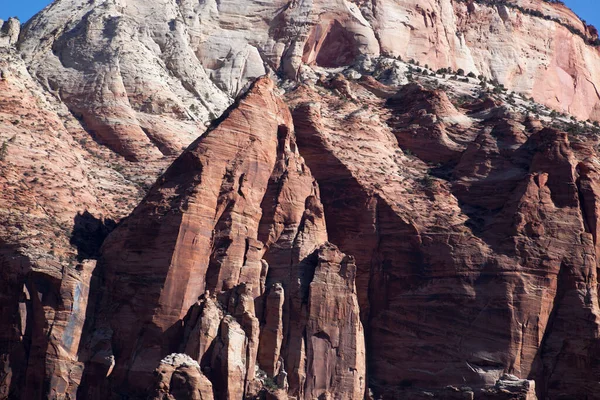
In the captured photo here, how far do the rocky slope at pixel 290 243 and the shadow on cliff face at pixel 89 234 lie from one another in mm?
134

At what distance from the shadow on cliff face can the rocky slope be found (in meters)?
0.13

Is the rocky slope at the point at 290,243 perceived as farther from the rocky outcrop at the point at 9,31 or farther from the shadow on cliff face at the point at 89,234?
the rocky outcrop at the point at 9,31

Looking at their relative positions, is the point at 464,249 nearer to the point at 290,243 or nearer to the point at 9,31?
the point at 290,243

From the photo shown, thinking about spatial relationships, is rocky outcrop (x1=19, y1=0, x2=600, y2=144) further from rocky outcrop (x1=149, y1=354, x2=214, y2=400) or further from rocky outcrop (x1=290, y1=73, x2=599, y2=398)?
rocky outcrop (x1=149, y1=354, x2=214, y2=400)

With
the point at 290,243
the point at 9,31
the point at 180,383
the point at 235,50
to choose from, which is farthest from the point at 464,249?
the point at 9,31

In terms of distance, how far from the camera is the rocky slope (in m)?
69.8

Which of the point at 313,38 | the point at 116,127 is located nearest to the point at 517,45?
the point at 313,38

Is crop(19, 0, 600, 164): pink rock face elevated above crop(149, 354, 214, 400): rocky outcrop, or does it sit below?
above

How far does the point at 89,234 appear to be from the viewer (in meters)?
75.8

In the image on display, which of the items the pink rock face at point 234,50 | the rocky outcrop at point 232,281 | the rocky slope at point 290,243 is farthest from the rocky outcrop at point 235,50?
the rocky outcrop at point 232,281

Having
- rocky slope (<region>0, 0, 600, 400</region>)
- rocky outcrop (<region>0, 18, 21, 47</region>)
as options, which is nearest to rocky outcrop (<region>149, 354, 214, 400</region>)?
rocky slope (<region>0, 0, 600, 400</region>)

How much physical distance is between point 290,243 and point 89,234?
9616mm

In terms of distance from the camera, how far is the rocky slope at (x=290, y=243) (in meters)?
69.8

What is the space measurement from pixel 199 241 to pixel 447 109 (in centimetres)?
2049
